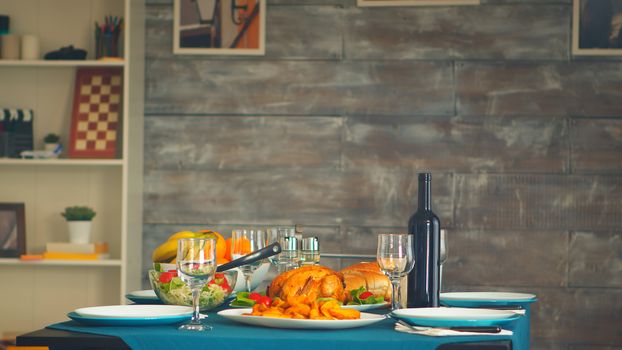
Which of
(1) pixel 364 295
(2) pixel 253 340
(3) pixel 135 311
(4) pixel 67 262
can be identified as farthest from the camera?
(4) pixel 67 262

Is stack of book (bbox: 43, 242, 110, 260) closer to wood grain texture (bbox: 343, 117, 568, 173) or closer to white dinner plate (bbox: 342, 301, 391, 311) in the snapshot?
wood grain texture (bbox: 343, 117, 568, 173)

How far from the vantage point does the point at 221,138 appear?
3965mm

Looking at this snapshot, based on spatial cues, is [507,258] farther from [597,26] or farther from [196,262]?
[196,262]

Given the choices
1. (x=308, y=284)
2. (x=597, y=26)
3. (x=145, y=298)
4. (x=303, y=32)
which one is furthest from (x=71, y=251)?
(x=597, y=26)

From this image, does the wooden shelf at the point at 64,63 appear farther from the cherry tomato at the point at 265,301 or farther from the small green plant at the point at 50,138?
the cherry tomato at the point at 265,301

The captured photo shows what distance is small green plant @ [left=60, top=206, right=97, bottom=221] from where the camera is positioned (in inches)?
151

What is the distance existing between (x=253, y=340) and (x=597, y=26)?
9.46 ft

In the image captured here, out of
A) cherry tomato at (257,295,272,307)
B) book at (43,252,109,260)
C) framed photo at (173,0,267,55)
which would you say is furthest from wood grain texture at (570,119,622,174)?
cherry tomato at (257,295,272,307)

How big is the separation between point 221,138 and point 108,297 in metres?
0.87

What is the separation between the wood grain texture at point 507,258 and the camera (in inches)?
152

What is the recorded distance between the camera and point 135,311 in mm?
1733

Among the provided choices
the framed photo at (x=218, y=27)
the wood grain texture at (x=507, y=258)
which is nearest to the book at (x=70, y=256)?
the framed photo at (x=218, y=27)

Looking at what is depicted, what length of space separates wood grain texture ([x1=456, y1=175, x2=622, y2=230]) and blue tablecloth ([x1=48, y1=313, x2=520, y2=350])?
2377 millimetres

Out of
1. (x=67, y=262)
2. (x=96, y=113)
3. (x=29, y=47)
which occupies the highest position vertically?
(x=29, y=47)
